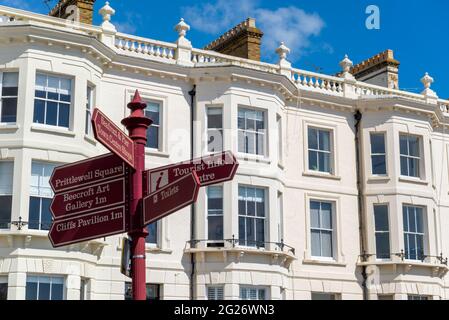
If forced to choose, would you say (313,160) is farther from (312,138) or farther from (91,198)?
(91,198)

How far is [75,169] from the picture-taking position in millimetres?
7844

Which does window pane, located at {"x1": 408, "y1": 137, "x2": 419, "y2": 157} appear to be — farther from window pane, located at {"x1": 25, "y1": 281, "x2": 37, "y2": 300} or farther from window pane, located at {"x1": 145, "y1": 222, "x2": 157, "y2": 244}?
window pane, located at {"x1": 25, "y1": 281, "x2": 37, "y2": 300}

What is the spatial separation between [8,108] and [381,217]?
1366cm

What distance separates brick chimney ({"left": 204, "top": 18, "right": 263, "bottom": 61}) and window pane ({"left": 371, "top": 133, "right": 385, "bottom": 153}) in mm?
5296

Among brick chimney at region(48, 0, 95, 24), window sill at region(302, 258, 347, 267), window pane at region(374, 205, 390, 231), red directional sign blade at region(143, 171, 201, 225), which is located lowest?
red directional sign blade at region(143, 171, 201, 225)

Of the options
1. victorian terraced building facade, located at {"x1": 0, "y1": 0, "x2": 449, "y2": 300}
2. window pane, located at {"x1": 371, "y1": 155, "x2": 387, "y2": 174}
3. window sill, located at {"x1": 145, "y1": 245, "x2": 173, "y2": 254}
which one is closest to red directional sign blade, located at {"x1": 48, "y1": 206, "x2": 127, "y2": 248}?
victorian terraced building facade, located at {"x1": 0, "y1": 0, "x2": 449, "y2": 300}

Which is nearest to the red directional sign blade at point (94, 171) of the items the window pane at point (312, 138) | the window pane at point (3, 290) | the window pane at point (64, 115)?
the window pane at point (3, 290)

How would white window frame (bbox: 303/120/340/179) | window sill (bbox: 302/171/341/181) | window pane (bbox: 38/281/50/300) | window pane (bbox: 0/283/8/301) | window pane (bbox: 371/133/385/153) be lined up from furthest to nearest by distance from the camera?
window pane (bbox: 371/133/385/153) < white window frame (bbox: 303/120/340/179) < window sill (bbox: 302/171/341/181) < window pane (bbox: 38/281/50/300) < window pane (bbox: 0/283/8/301)

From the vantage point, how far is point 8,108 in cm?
2164

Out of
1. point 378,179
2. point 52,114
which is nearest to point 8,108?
point 52,114

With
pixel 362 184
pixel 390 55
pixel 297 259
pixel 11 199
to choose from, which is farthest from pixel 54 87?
pixel 390 55

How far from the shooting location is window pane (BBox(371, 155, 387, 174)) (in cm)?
2766

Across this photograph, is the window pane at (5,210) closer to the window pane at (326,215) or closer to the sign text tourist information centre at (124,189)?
the window pane at (326,215)

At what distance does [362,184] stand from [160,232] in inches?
326
